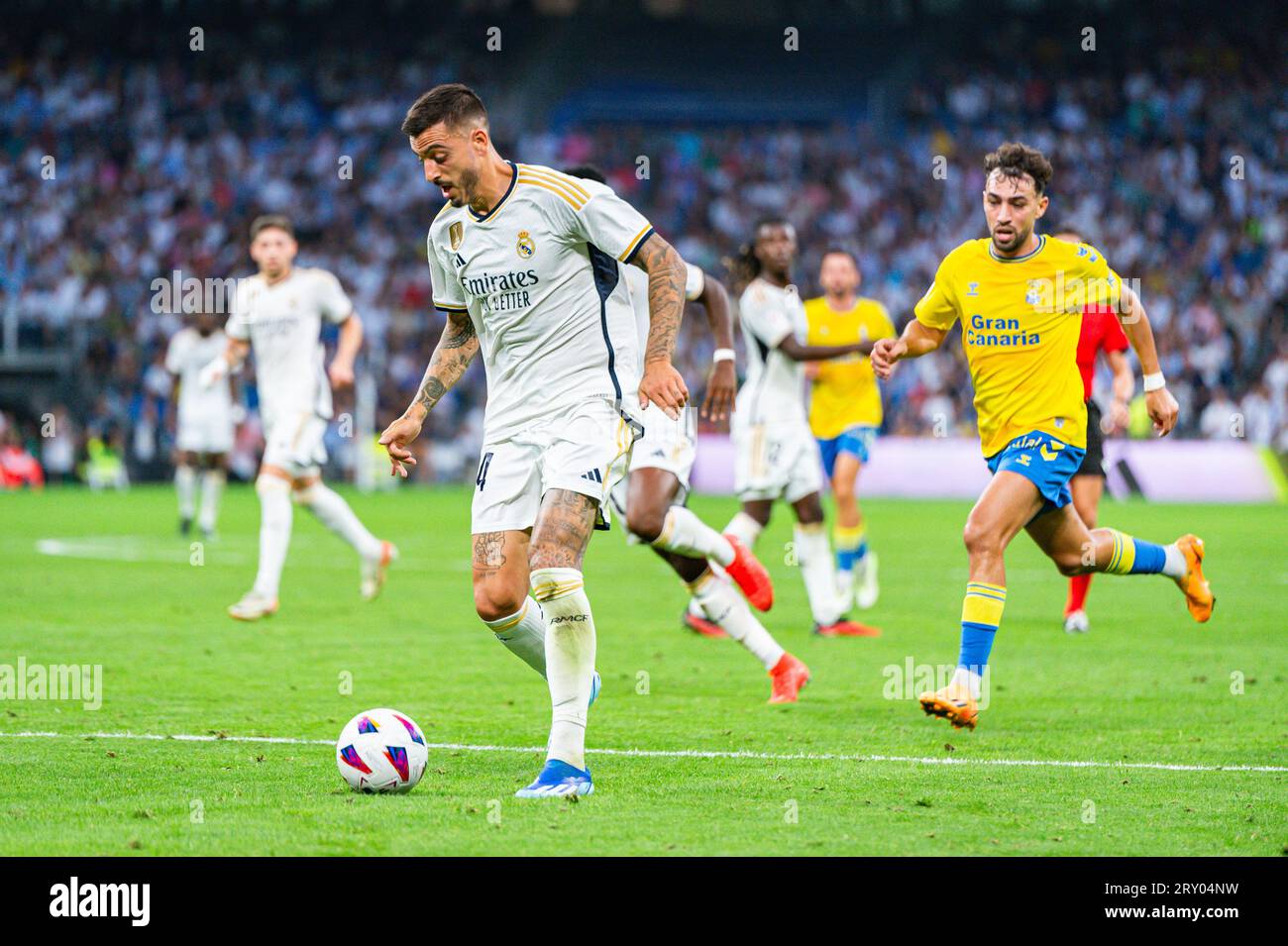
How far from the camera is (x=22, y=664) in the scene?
955cm

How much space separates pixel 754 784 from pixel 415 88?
1383 inches

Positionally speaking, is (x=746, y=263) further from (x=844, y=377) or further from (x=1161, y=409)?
(x=1161, y=409)

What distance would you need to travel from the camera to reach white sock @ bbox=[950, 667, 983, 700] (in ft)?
23.8

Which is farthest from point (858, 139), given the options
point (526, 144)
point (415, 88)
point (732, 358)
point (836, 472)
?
point (732, 358)

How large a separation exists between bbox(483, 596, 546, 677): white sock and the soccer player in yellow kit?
6.13ft

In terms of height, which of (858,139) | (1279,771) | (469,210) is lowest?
(1279,771)

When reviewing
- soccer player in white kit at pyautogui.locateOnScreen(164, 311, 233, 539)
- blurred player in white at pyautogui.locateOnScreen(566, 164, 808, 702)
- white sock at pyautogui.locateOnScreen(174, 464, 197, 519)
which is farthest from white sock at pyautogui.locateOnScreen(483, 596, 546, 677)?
white sock at pyautogui.locateOnScreen(174, 464, 197, 519)

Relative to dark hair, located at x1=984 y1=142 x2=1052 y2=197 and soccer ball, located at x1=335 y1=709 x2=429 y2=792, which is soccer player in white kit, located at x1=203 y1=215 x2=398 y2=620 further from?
soccer ball, located at x1=335 y1=709 x2=429 y2=792

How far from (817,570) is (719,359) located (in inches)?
134

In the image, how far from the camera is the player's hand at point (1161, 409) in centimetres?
777

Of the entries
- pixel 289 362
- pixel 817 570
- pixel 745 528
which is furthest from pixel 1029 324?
pixel 289 362

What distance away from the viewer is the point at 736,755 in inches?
270

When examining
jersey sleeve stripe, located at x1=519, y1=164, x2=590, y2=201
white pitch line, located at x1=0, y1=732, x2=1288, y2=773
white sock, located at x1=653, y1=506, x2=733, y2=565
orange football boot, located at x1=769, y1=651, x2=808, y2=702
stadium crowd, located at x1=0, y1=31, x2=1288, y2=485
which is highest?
stadium crowd, located at x1=0, y1=31, x2=1288, y2=485

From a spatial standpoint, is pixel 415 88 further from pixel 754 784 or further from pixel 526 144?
pixel 754 784
